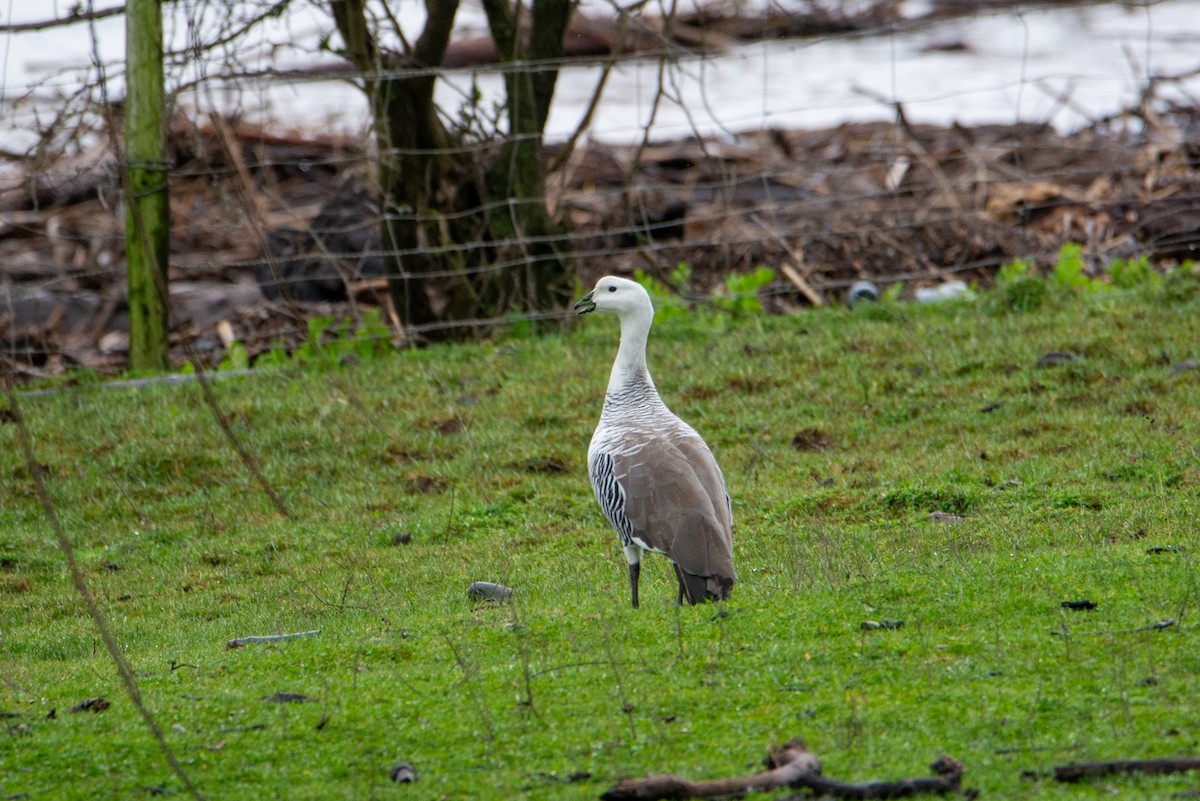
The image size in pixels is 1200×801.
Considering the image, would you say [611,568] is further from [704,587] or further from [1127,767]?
[1127,767]

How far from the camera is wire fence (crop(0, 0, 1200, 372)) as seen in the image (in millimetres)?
13375

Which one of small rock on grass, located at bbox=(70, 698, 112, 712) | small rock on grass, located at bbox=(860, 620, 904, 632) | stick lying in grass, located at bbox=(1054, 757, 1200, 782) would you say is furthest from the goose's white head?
stick lying in grass, located at bbox=(1054, 757, 1200, 782)

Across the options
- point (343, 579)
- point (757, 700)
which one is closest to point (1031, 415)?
point (343, 579)

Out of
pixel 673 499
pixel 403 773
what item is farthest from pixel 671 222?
pixel 403 773

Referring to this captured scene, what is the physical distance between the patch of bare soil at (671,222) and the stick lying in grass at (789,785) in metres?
9.40

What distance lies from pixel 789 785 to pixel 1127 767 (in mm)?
1052

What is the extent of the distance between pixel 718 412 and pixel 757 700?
19.6 feet

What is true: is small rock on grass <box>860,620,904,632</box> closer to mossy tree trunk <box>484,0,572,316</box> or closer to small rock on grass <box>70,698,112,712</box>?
small rock on grass <box>70,698,112,712</box>

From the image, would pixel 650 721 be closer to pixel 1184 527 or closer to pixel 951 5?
pixel 1184 527

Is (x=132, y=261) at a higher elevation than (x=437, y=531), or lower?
higher

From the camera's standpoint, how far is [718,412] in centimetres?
1109

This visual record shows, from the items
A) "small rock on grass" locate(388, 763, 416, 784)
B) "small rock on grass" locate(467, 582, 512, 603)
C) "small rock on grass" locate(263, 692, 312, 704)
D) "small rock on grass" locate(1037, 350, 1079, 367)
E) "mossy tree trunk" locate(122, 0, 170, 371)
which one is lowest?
"small rock on grass" locate(467, 582, 512, 603)

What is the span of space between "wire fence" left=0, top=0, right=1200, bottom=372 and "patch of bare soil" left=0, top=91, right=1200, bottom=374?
0.04 meters

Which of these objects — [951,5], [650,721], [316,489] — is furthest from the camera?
[951,5]
